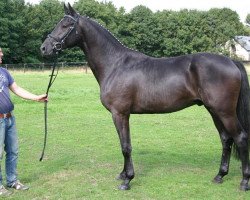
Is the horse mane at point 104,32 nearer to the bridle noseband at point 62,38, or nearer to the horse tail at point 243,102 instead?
the bridle noseband at point 62,38

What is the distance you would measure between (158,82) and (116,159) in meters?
2.30

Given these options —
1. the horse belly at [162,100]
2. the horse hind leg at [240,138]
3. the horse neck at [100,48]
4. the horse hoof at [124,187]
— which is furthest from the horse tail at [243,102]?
the horse hoof at [124,187]

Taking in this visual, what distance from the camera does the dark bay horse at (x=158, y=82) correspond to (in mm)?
5035

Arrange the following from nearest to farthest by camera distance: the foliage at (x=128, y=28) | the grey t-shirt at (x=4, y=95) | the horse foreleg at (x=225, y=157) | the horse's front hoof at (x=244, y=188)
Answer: the grey t-shirt at (x=4, y=95) → the horse's front hoof at (x=244, y=188) → the horse foreleg at (x=225, y=157) → the foliage at (x=128, y=28)

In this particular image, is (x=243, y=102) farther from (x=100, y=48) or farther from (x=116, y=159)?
(x=116, y=159)

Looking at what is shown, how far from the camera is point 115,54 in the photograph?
560cm

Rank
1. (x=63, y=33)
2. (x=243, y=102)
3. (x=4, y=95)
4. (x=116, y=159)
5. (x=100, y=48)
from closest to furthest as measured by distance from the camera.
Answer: (x=4, y=95)
(x=243, y=102)
(x=63, y=33)
(x=100, y=48)
(x=116, y=159)

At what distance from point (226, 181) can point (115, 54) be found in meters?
2.66

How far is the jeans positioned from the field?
1.10 ft

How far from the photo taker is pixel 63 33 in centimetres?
542

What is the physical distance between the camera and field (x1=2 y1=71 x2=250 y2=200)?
207 inches

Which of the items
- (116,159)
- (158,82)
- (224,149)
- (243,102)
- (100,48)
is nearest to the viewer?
(243,102)

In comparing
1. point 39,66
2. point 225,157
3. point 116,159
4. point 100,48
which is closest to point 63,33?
point 100,48

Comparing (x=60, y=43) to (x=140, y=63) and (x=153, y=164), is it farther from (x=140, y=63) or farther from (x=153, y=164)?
(x=153, y=164)
